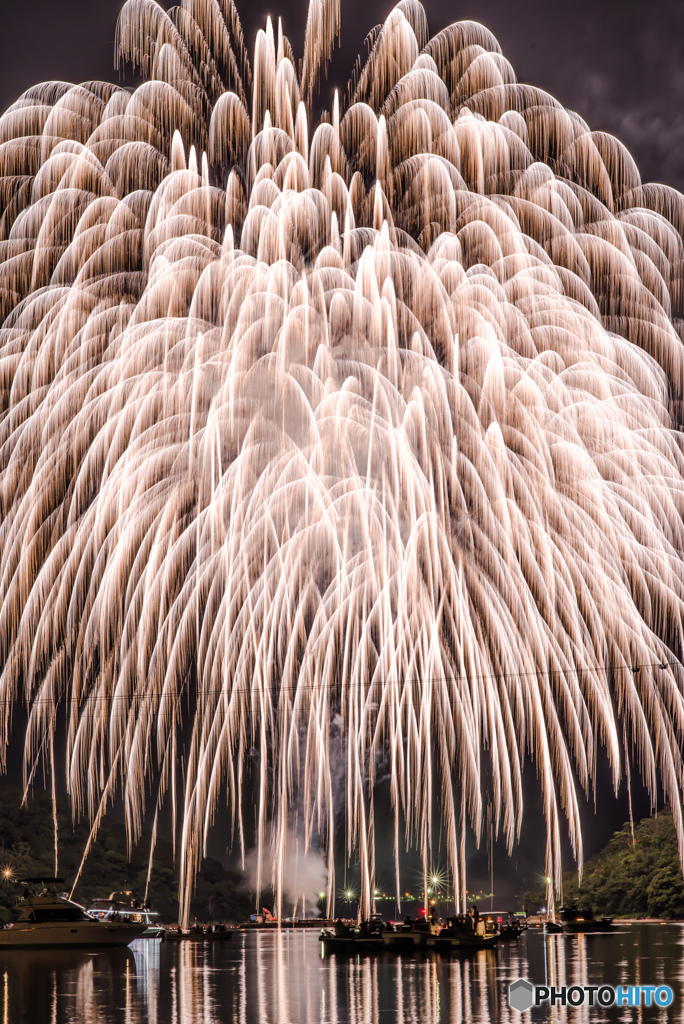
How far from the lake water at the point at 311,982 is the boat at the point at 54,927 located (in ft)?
2.69

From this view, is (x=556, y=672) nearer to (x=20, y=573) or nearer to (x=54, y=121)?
(x=20, y=573)

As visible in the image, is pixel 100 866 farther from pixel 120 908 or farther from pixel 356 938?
pixel 356 938

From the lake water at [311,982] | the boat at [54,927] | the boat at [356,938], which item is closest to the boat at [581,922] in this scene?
the lake water at [311,982]

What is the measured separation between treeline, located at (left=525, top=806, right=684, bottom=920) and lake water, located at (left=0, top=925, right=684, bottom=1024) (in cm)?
3019

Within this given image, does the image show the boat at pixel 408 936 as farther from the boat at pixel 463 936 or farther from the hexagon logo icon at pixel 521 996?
the hexagon logo icon at pixel 521 996

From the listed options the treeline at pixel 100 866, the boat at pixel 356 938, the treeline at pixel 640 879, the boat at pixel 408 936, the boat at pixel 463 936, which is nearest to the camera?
the boat at pixel 463 936

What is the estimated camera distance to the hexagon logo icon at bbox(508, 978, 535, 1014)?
32.5m

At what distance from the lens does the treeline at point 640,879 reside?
3826 inches

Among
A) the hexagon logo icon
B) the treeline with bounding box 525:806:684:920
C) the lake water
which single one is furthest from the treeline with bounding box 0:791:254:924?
the hexagon logo icon

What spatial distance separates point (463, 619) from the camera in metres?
41.5

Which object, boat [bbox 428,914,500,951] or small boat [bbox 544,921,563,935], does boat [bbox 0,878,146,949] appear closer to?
boat [bbox 428,914,500,951]

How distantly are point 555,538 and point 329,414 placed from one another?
9.11m

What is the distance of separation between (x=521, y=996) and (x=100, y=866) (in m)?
65.5

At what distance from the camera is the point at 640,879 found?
102 meters
